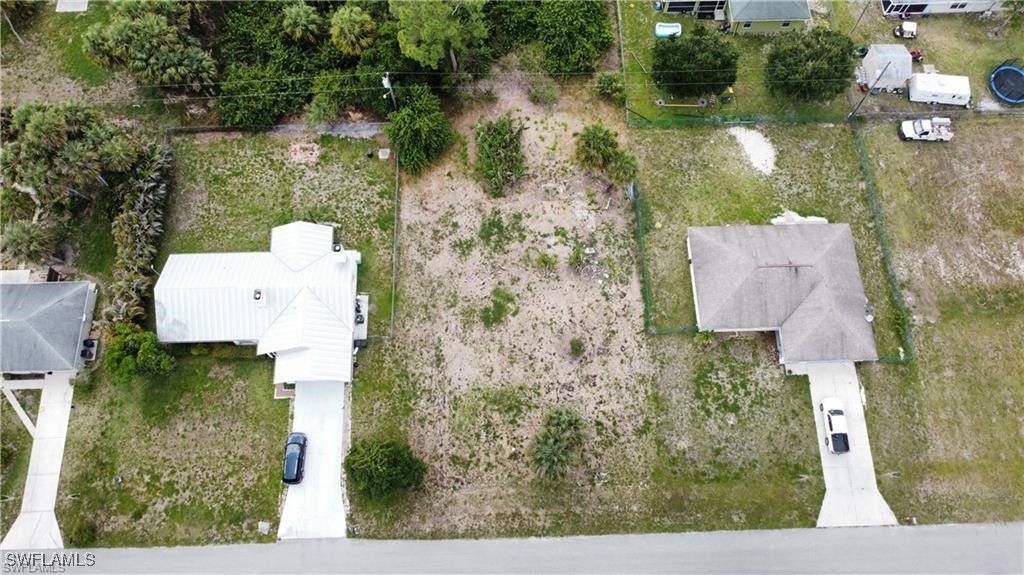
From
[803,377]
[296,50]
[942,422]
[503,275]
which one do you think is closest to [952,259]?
[942,422]

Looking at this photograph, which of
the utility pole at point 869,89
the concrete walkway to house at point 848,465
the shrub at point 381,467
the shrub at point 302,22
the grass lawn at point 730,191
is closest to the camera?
the shrub at point 381,467

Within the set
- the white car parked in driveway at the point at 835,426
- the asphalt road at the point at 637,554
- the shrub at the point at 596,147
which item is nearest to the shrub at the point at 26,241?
the asphalt road at the point at 637,554

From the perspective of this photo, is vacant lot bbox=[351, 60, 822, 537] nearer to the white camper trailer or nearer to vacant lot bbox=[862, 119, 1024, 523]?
vacant lot bbox=[862, 119, 1024, 523]

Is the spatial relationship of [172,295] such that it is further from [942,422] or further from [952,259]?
[952,259]

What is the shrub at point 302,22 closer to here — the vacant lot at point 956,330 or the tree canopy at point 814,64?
the tree canopy at point 814,64

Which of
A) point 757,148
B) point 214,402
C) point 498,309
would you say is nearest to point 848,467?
point 757,148

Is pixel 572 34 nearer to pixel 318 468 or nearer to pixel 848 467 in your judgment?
pixel 848 467
